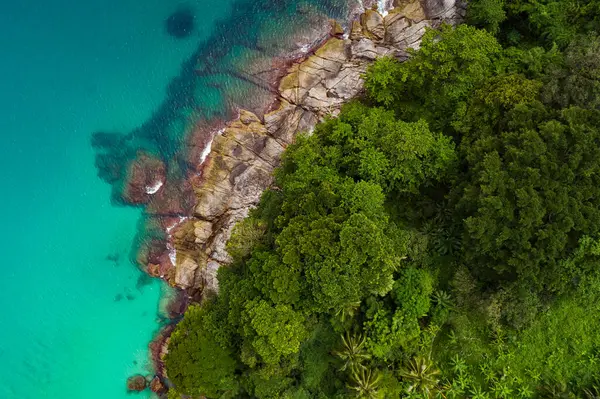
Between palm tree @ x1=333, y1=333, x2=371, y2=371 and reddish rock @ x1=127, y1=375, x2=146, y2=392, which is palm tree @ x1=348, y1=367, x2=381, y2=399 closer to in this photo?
palm tree @ x1=333, y1=333, x2=371, y2=371

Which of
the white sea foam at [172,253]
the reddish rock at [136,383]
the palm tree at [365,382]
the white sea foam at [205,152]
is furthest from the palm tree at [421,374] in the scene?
the white sea foam at [205,152]

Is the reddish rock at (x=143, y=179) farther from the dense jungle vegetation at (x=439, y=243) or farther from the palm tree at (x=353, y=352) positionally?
the palm tree at (x=353, y=352)

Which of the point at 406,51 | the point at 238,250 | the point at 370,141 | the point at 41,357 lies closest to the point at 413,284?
the point at 370,141

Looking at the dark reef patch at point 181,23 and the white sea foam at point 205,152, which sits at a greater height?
the dark reef patch at point 181,23

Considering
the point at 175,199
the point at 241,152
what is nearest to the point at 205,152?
the point at 241,152

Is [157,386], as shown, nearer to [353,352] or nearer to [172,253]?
[172,253]

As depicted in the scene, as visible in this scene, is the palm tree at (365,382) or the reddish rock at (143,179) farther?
the reddish rock at (143,179)

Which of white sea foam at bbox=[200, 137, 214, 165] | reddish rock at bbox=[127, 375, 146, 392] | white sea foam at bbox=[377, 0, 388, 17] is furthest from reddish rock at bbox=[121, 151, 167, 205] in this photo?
white sea foam at bbox=[377, 0, 388, 17]
